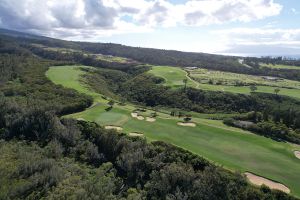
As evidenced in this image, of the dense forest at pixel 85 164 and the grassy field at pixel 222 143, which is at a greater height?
the grassy field at pixel 222 143

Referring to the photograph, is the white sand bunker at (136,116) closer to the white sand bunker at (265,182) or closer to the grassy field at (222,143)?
the grassy field at (222,143)

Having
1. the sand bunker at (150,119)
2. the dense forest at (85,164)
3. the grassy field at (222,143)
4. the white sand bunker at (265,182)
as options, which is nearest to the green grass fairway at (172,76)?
the dense forest at (85,164)

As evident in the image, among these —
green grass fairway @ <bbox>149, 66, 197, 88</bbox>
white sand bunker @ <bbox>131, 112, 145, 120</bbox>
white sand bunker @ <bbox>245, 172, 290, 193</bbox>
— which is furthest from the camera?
green grass fairway @ <bbox>149, 66, 197, 88</bbox>

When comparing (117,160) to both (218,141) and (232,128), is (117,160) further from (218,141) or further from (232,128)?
(232,128)

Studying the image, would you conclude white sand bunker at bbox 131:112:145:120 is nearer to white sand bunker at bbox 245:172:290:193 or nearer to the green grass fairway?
white sand bunker at bbox 245:172:290:193

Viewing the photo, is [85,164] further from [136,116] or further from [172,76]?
[172,76]

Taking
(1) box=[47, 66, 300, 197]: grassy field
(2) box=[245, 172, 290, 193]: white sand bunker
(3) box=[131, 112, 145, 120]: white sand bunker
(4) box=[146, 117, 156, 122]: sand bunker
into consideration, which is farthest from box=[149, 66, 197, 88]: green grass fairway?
(2) box=[245, 172, 290, 193]: white sand bunker
